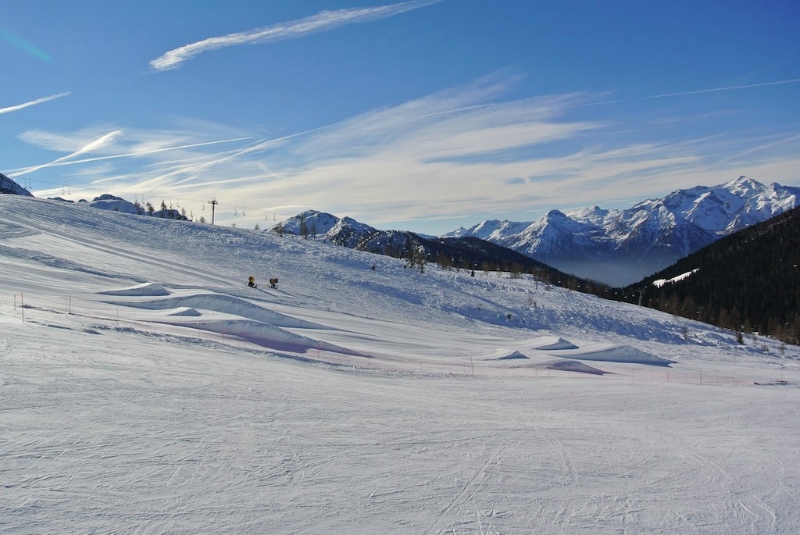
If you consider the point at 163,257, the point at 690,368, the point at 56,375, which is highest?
the point at 163,257

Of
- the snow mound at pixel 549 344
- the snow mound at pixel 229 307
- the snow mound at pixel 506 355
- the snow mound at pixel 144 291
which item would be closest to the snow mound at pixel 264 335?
the snow mound at pixel 229 307

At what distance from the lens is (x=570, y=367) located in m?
28.4

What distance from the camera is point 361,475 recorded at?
859 centimetres

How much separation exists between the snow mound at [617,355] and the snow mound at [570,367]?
520cm

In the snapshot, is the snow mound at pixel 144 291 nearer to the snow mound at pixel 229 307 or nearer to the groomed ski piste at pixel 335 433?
the groomed ski piste at pixel 335 433

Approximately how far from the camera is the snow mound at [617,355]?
3466 centimetres

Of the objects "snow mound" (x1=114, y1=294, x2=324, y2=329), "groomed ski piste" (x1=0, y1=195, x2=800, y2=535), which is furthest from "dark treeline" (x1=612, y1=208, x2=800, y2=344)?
"groomed ski piste" (x1=0, y1=195, x2=800, y2=535)

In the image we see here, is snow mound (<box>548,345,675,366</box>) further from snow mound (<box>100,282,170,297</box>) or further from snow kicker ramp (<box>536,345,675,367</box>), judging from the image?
snow mound (<box>100,282,170,297</box>)

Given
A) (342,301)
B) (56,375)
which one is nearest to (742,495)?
(56,375)

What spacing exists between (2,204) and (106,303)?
142 ft

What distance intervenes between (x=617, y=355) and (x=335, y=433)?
30.5 meters

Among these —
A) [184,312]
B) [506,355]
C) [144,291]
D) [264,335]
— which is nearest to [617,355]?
[506,355]

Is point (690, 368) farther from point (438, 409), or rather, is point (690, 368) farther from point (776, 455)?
point (438, 409)

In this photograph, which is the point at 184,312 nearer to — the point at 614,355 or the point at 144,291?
the point at 144,291
